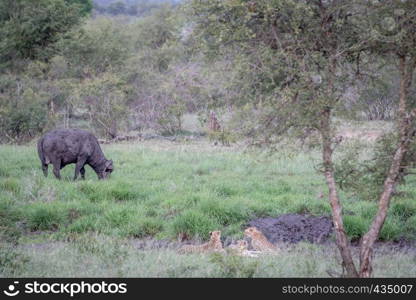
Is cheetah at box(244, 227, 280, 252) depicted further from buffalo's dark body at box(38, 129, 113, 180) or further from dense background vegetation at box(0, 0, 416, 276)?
buffalo's dark body at box(38, 129, 113, 180)

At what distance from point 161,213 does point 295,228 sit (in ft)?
8.48

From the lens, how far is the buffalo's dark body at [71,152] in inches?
558

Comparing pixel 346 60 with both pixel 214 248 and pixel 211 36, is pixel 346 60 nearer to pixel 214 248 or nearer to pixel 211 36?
pixel 211 36

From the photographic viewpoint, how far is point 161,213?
1125cm

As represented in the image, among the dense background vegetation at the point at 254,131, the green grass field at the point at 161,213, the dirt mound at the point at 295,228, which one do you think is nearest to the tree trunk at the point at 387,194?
the dense background vegetation at the point at 254,131

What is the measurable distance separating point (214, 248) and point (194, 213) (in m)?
1.97

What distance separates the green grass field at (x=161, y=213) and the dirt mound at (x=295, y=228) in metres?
0.37

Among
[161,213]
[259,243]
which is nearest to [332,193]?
[259,243]

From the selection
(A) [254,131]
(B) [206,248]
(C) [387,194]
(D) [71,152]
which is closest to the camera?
(C) [387,194]

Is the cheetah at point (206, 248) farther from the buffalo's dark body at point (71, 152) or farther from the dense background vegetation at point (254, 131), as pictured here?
the buffalo's dark body at point (71, 152)

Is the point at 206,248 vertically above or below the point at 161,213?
above

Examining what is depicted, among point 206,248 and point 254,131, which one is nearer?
point 254,131

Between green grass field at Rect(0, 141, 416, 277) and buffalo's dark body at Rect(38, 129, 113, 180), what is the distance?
1.46 feet

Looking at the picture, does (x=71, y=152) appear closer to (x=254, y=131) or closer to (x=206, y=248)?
(x=206, y=248)
